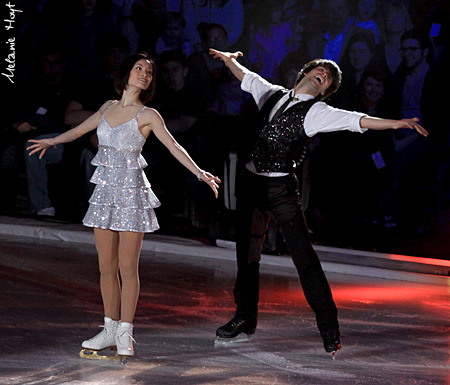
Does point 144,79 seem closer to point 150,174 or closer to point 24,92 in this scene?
point 150,174

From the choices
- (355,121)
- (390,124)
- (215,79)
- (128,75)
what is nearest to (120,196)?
(128,75)

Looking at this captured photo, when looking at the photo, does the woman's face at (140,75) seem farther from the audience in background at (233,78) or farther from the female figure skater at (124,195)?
the audience in background at (233,78)

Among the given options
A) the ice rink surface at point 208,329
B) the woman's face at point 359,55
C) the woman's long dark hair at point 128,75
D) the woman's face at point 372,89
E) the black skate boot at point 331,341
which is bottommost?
the ice rink surface at point 208,329

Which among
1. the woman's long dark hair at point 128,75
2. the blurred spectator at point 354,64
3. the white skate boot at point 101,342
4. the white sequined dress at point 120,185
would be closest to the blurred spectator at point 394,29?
the blurred spectator at point 354,64

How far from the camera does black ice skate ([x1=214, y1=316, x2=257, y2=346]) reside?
4078 mm

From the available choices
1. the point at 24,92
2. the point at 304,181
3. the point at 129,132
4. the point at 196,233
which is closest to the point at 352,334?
the point at 129,132

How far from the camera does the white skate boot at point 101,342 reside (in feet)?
11.7

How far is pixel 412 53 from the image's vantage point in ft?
24.4

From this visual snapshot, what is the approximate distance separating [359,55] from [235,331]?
14.2 feet

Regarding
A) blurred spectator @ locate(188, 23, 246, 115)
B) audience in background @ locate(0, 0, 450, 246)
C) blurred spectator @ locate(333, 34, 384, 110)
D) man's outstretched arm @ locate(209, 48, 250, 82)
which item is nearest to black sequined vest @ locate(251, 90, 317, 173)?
man's outstretched arm @ locate(209, 48, 250, 82)

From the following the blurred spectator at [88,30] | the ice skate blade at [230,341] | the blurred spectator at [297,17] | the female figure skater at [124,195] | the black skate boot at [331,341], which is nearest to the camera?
the female figure skater at [124,195]

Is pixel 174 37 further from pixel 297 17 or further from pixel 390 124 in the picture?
pixel 390 124

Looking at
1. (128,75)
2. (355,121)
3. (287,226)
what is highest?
(128,75)

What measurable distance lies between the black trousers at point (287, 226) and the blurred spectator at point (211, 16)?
450 cm
